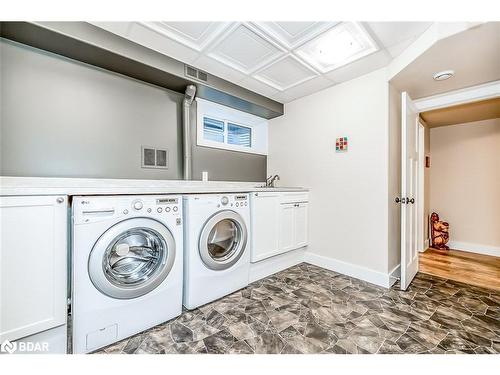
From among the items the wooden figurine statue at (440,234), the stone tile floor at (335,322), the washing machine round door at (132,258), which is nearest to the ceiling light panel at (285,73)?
the washing machine round door at (132,258)

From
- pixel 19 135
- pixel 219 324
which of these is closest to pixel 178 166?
pixel 19 135

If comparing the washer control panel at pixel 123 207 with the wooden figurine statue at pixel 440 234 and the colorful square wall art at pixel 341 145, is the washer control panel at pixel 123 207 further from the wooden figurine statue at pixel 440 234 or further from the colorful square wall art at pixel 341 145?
the wooden figurine statue at pixel 440 234

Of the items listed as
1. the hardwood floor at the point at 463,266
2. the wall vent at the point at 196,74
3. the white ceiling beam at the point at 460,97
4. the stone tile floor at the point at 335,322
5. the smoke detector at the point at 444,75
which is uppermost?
the wall vent at the point at 196,74

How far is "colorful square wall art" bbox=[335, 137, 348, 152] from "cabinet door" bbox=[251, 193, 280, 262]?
0.94m

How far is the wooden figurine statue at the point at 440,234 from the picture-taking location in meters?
3.55

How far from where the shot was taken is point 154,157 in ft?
7.70

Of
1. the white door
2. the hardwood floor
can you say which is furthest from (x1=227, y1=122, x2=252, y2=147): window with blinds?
the hardwood floor

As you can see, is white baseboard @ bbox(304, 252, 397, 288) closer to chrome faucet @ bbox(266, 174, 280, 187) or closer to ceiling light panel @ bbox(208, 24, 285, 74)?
chrome faucet @ bbox(266, 174, 280, 187)

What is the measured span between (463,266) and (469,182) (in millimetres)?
1577

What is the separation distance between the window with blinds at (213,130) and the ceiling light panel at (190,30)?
3.49 feet

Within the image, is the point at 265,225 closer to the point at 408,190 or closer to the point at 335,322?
the point at 335,322

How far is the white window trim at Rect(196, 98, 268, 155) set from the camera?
276 cm
